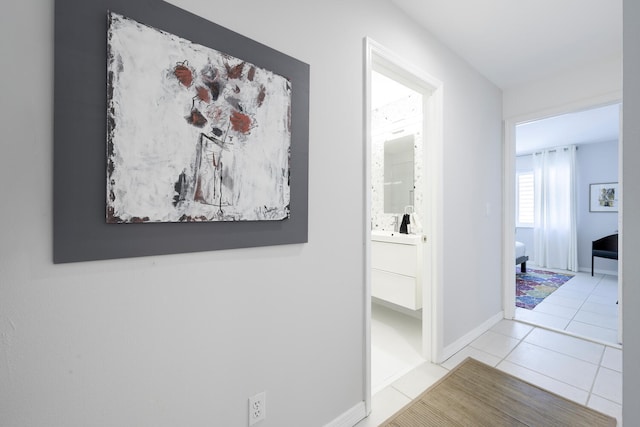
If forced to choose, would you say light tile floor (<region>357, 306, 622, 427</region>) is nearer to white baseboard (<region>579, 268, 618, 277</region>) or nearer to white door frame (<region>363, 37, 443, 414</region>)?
white door frame (<region>363, 37, 443, 414</region>)

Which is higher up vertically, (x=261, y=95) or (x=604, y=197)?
(x=261, y=95)

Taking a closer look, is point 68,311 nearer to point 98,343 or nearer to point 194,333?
point 98,343

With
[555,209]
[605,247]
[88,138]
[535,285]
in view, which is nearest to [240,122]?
[88,138]

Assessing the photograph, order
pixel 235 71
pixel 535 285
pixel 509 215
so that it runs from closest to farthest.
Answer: pixel 235 71 < pixel 509 215 < pixel 535 285

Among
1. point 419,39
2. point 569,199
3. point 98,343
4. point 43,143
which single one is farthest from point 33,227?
point 569,199

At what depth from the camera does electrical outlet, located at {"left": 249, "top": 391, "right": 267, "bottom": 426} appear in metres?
1.17

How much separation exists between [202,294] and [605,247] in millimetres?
6690

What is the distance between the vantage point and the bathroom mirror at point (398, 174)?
121 inches

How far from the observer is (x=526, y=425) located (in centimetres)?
154

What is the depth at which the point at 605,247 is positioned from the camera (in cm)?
488

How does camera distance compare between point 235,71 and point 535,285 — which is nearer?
point 235,71

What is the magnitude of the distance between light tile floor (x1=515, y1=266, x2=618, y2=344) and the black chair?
0.49 meters

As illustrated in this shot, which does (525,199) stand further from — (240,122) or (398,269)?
(240,122)

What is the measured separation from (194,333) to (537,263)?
22.8 ft
